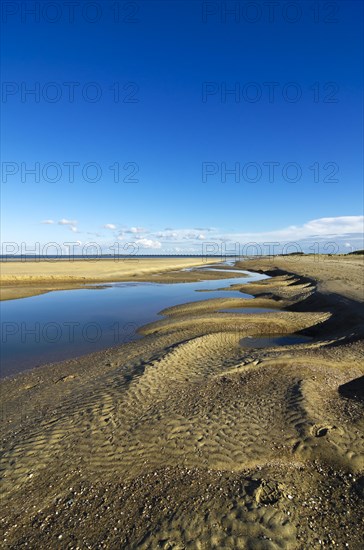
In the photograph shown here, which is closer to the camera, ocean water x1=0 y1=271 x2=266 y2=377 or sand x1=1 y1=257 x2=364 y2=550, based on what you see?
sand x1=1 y1=257 x2=364 y2=550

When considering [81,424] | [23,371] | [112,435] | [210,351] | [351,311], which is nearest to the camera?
[112,435]

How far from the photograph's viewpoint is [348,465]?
6254 millimetres

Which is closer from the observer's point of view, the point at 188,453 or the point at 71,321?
the point at 188,453

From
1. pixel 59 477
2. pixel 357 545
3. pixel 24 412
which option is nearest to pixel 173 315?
pixel 24 412

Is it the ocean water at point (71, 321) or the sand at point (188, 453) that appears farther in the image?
the ocean water at point (71, 321)

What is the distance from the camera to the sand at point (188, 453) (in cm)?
489

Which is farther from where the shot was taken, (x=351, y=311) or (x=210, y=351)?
(x=351, y=311)

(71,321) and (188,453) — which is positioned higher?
(188,453)

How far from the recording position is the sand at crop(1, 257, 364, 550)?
4887 millimetres

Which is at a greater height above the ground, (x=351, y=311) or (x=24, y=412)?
(x=351, y=311)

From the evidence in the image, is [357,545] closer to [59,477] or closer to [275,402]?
[275,402]

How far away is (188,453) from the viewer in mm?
6574

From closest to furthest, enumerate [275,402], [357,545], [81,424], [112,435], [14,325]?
1. [357,545]
2. [112,435]
3. [81,424]
4. [275,402]
5. [14,325]

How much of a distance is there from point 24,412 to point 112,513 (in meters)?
5.26
